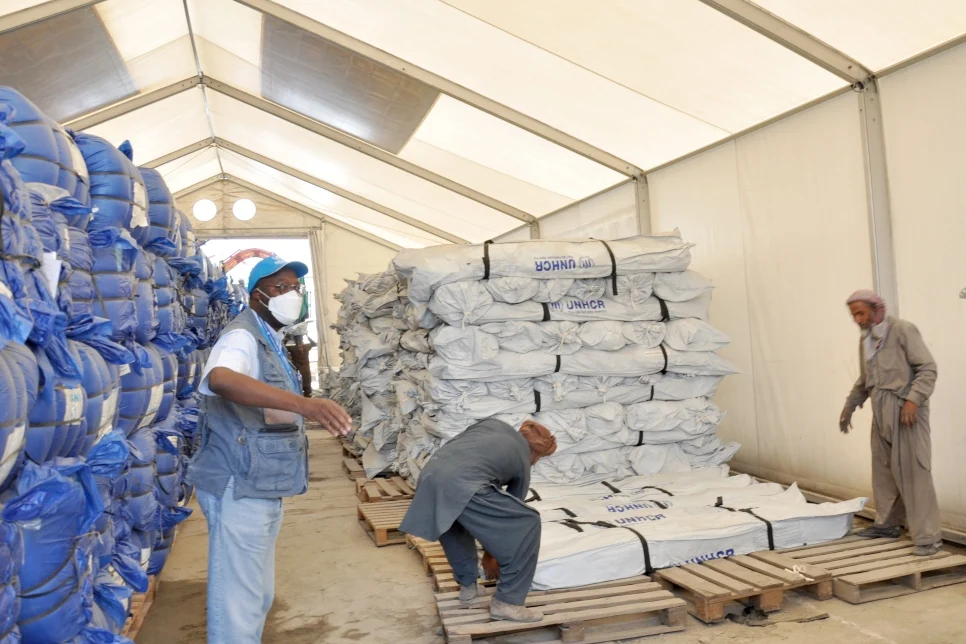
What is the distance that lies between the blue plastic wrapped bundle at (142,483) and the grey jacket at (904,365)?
403 cm

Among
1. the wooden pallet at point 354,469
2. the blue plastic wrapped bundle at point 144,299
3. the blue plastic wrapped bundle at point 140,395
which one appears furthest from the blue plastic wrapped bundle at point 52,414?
the wooden pallet at point 354,469

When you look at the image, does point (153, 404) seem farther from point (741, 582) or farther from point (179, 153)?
point (179, 153)

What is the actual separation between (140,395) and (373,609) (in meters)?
1.72

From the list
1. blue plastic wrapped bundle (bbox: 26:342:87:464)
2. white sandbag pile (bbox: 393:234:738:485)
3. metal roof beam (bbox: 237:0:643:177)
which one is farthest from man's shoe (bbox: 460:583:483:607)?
metal roof beam (bbox: 237:0:643:177)

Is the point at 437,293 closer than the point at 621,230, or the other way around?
the point at 437,293

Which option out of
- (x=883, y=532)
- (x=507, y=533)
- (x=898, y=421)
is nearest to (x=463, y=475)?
(x=507, y=533)

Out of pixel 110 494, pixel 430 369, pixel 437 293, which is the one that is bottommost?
pixel 110 494

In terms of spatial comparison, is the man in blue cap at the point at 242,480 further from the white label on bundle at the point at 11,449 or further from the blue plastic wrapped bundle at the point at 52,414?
the white label on bundle at the point at 11,449

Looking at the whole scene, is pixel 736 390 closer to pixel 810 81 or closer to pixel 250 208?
pixel 810 81

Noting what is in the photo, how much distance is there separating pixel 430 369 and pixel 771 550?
8.39 feet

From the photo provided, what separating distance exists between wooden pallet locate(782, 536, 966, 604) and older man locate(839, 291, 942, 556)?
0.12m

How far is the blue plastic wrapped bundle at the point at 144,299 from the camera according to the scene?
3811 mm

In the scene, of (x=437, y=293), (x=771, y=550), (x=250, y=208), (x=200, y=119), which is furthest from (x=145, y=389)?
(x=250, y=208)

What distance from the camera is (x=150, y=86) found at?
9766mm
